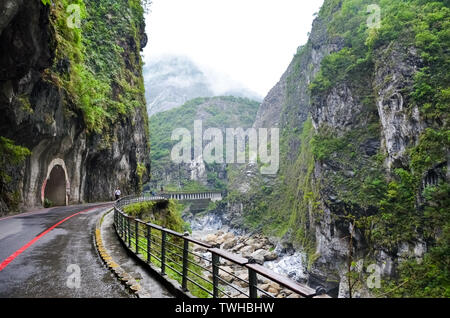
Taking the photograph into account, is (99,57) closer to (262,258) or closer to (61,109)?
(61,109)

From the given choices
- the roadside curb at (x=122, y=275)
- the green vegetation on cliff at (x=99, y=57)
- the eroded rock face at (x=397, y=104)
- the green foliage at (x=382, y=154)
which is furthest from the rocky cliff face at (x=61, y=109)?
the eroded rock face at (x=397, y=104)

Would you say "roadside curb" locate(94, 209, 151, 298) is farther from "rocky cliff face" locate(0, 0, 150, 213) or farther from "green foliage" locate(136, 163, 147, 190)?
"green foliage" locate(136, 163, 147, 190)

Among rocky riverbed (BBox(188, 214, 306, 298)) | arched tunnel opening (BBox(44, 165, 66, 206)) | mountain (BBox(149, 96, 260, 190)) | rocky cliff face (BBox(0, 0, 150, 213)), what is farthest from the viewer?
→ mountain (BBox(149, 96, 260, 190))

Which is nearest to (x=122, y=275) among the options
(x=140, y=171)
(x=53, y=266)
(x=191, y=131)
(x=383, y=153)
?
(x=53, y=266)

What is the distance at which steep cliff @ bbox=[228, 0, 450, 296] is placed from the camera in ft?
74.8

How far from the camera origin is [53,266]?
6598 mm

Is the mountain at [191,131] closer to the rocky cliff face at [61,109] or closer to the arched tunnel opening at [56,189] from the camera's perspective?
the rocky cliff face at [61,109]

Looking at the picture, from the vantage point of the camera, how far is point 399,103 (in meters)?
28.9

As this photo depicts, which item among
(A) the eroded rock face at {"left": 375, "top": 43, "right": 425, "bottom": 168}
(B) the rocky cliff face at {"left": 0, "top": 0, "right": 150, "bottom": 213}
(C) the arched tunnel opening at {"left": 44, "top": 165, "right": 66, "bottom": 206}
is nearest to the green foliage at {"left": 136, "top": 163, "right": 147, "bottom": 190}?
(B) the rocky cliff face at {"left": 0, "top": 0, "right": 150, "bottom": 213}

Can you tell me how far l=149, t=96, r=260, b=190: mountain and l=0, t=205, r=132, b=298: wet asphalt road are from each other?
8396cm

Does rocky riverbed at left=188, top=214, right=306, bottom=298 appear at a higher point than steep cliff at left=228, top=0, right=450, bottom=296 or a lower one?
lower

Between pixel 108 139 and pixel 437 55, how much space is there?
109 ft

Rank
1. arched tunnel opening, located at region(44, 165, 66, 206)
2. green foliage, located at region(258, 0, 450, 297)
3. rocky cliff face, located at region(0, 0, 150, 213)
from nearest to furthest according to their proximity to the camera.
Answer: rocky cliff face, located at region(0, 0, 150, 213)
green foliage, located at region(258, 0, 450, 297)
arched tunnel opening, located at region(44, 165, 66, 206)

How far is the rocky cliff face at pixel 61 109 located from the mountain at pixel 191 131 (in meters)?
60.2
